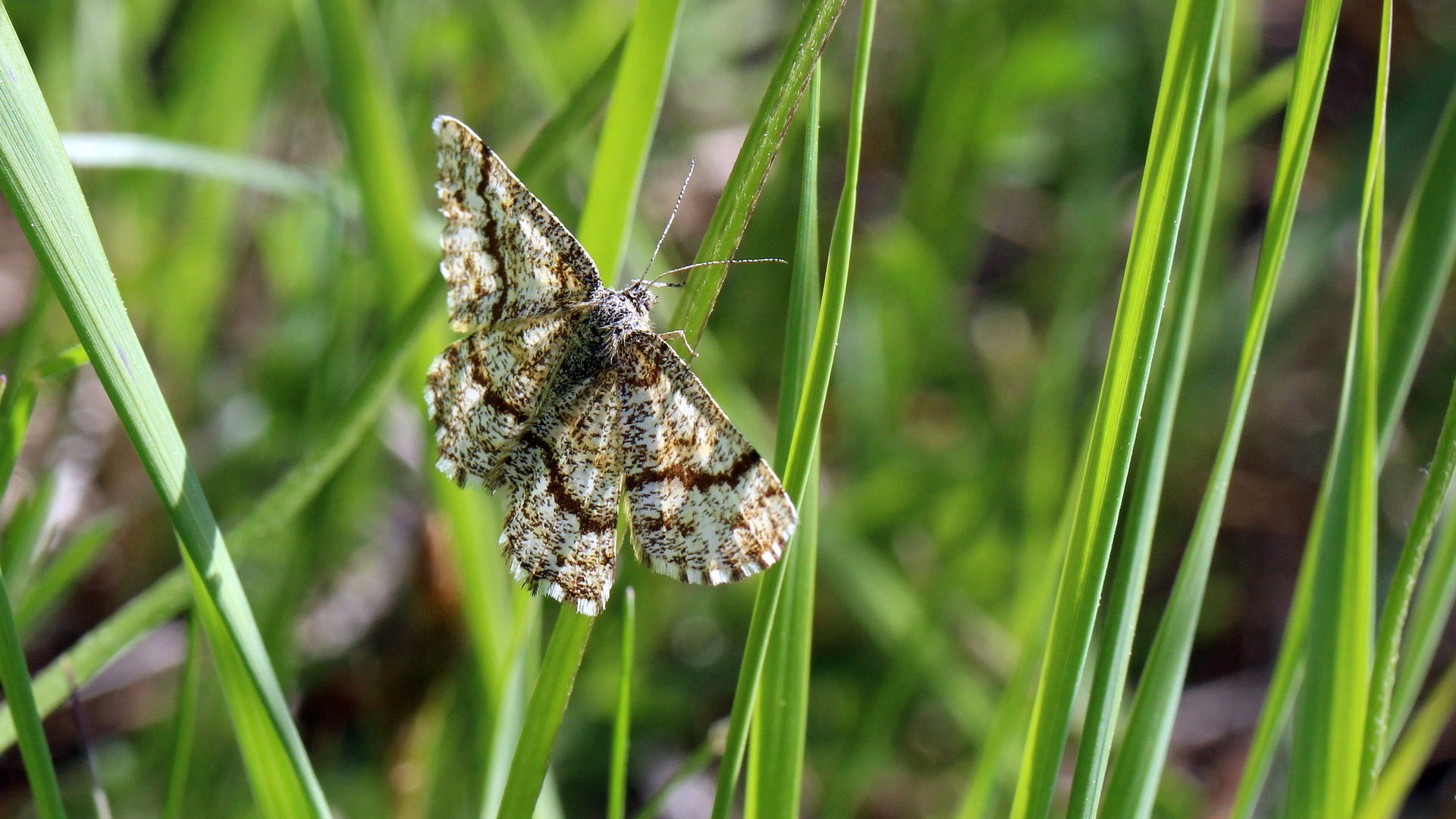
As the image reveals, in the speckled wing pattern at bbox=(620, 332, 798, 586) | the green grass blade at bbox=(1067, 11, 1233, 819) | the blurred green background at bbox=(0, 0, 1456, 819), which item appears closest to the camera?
the green grass blade at bbox=(1067, 11, 1233, 819)

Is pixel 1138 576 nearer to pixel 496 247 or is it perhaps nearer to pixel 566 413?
pixel 566 413

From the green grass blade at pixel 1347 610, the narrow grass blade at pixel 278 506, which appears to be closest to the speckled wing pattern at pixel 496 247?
the narrow grass blade at pixel 278 506

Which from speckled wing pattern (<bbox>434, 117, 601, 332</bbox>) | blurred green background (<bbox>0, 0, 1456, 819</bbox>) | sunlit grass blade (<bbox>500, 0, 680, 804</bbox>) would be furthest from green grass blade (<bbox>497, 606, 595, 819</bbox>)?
blurred green background (<bbox>0, 0, 1456, 819</bbox>)

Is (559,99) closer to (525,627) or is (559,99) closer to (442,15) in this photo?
(442,15)

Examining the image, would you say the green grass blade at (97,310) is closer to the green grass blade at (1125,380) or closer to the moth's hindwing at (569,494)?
the moth's hindwing at (569,494)

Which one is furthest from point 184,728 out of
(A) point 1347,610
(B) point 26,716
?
(A) point 1347,610

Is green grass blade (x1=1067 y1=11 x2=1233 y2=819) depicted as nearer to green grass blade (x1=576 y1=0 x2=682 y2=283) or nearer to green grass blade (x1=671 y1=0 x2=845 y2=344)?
green grass blade (x1=671 y1=0 x2=845 y2=344)
